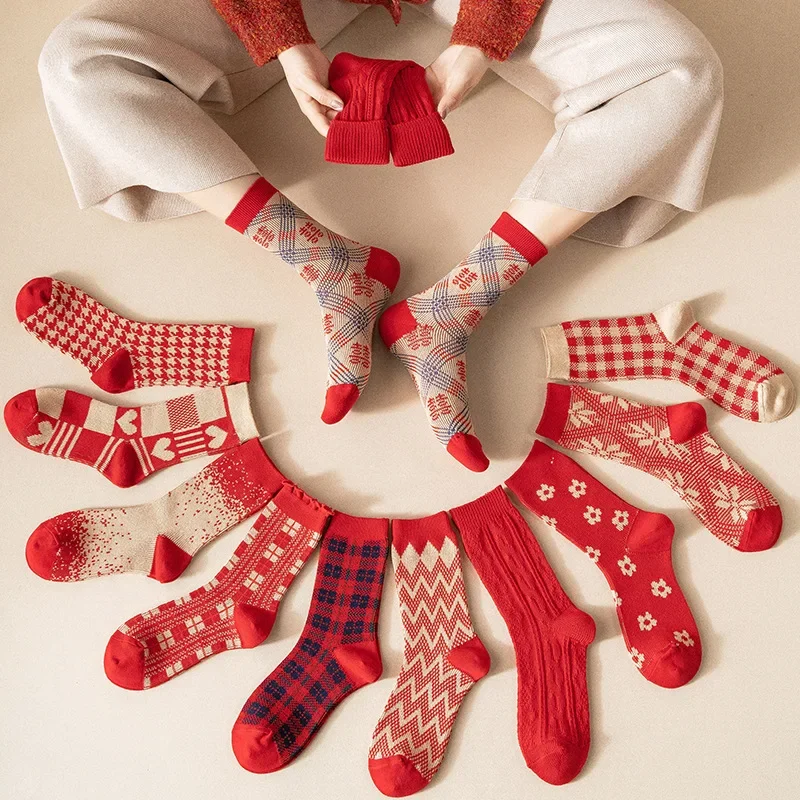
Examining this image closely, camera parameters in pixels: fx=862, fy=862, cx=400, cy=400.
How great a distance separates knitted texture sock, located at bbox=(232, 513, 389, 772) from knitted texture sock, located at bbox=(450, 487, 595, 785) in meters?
0.14

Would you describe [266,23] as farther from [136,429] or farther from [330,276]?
[136,429]

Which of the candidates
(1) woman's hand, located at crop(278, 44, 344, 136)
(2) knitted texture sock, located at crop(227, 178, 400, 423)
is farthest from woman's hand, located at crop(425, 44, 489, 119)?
(2) knitted texture sock, located at crop(227, 178, 400, 423)

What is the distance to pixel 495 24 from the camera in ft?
3.71

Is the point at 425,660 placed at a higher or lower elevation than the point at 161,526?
lower

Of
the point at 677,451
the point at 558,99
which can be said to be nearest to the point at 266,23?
the point at 558,99

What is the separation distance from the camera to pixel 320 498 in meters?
1.22

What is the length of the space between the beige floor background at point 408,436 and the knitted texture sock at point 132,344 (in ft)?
0.10

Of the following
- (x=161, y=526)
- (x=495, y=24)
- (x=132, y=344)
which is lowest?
(x=161, y=526)

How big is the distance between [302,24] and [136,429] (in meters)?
0.60

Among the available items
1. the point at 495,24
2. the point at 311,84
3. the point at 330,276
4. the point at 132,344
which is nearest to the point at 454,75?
the point at 495,24

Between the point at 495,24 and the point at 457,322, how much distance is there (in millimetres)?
393

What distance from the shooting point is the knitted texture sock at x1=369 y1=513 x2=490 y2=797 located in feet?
3.60

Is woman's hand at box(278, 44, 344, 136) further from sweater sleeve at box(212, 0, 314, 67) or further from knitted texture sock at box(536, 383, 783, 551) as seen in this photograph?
knitted texture sock at box(536, 383, 783, 551)

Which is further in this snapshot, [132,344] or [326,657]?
[132,344]
